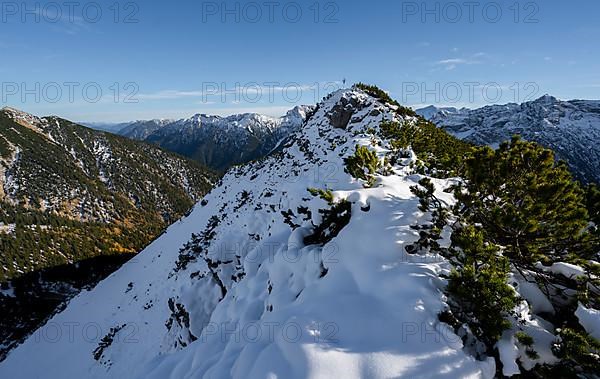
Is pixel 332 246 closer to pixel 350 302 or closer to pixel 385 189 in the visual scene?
pixel 350 302

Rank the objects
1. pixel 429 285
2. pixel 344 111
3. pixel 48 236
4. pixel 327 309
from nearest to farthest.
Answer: pixel 429 285, pixel 327 309, pixel 344 111, pixel 48 236

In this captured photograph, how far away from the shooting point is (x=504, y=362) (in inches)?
226

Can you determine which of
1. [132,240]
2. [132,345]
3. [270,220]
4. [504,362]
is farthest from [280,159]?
[132,240]

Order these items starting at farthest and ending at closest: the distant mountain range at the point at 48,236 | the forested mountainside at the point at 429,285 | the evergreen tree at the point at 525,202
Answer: the distant mountain range at the point at 48,236 → the evergreen tree at the point at 525,202 → the forested mountainside at the point at 429,285

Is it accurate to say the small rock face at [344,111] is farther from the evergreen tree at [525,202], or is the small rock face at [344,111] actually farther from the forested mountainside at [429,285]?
the evergreen tree at [525,202]

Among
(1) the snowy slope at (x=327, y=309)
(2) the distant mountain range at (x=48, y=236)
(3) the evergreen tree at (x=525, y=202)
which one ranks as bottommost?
(2) the distant mountain range at (x=48, y=236)

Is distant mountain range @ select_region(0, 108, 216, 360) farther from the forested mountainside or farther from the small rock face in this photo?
the forested mountainside

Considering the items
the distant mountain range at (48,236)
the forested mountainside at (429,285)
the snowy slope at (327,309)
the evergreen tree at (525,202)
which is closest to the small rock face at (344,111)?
the snowy slope at (327,309)

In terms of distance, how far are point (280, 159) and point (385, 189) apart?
32953 millimetres

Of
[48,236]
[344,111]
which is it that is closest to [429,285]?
[344,111]

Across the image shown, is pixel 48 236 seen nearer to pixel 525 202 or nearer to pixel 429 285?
pixel 429 285

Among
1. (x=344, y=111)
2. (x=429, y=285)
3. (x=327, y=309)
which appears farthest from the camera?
→ (x=344, y=111)

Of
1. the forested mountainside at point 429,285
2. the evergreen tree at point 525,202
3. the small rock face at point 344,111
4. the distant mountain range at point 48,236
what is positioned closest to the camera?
the forested mountainside at point 429,285

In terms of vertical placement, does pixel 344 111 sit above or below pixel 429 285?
above
